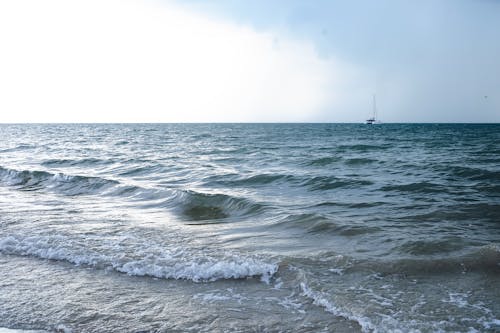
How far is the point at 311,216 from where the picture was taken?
9.34 metres

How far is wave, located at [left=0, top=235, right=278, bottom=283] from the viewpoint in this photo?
591 centimetres

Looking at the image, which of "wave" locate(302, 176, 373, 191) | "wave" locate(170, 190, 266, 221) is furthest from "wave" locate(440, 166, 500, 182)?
"wave" locate(170, 190, 266, 221)

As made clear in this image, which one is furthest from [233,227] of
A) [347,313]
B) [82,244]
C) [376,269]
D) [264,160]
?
[264,160]

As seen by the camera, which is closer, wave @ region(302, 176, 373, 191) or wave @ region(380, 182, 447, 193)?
wave @ region(380, 182, 447, 193)

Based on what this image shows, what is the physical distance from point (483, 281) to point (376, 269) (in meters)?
1.43

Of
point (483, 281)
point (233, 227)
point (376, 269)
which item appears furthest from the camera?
point (233, 227)

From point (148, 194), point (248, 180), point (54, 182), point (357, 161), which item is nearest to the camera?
point (148, 194)

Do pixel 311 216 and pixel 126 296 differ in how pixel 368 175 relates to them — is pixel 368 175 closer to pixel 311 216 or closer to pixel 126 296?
pixel 311 216

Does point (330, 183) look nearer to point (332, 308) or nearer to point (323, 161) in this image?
point (323, 161)

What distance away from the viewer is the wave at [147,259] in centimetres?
591

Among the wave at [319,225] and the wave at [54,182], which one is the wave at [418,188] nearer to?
the wave at [319,225]

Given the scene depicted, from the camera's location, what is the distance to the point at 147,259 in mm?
6559

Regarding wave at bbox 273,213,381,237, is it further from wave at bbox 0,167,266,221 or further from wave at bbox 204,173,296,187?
wave at bbox 204,173,296,187

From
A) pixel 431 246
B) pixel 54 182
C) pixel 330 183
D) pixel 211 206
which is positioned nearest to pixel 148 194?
pixel 211 206
